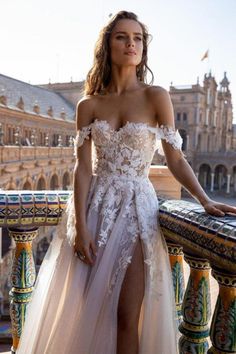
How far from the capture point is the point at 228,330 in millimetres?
1588

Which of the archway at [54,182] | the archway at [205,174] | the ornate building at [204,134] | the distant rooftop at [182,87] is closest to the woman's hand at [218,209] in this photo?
the archway at [54,182]

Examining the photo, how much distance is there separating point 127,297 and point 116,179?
0.64m

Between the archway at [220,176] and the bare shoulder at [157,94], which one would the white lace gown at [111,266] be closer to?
the bare shoulder at [157,94]

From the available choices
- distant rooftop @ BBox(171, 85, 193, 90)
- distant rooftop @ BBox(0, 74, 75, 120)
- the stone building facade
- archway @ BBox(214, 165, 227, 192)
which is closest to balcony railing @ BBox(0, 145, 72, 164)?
the stone building facade

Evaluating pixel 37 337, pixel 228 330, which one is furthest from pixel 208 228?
pixel 37 337

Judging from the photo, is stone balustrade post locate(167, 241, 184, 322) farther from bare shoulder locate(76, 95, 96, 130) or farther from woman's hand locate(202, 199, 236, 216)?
bare shoulder locate(76, 95, 96, 130)

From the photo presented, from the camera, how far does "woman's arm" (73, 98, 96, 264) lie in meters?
2.14

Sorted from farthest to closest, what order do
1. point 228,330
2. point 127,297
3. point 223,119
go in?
point 223,119, point 127,297, point 228,330

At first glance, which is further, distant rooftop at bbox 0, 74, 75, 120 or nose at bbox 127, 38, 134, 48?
distant rooftop at bbox 0, 74, 75, 120

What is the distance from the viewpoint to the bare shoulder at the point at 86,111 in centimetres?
232

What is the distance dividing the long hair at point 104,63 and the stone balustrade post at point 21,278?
1.03m

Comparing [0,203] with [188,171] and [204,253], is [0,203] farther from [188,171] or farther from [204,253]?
[204,253]

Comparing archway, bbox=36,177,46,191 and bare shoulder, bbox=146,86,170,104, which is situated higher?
bare shoulder, bbox=146,86,170,104

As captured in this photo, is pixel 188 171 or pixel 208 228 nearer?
pixel 208 228
